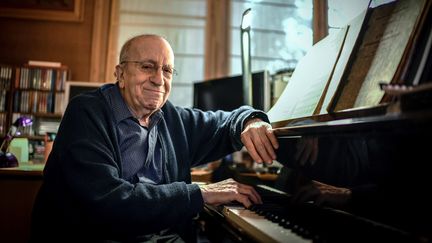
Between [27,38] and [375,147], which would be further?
[27,38]

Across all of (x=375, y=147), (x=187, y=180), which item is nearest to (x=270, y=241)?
(x=375, y=147)

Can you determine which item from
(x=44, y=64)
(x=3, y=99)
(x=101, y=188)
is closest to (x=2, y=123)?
(x=3, y=99)

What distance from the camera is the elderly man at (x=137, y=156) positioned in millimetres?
998

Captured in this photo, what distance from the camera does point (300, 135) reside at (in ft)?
2.92

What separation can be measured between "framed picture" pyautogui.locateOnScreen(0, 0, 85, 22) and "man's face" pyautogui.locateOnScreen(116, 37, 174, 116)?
361cm

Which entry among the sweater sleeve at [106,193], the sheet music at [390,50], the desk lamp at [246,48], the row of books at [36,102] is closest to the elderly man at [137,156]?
the sweater sleeve at [106,193]

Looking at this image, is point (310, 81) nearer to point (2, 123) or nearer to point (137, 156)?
point (137, 156)

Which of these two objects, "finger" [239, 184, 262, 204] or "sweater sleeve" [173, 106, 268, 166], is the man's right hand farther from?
"sweater sleeve" [173, 106, 268, 166]

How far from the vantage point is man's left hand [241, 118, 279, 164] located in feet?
3.59

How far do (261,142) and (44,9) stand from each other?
173 inches

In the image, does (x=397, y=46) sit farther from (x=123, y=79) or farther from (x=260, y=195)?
(x=123, y=79)

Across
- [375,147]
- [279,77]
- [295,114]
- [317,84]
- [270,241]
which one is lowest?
[270,241]

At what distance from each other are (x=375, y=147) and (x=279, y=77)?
6.97 feet

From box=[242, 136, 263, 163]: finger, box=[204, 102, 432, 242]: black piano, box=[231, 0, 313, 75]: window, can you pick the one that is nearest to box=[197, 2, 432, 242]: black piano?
box=[204, 102, 432, 242]: black piano
